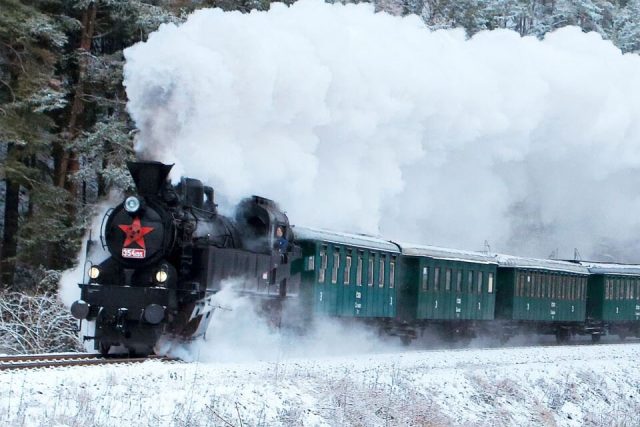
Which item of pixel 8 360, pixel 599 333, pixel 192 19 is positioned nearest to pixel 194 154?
pixel 192 19

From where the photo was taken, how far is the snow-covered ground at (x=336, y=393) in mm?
11750

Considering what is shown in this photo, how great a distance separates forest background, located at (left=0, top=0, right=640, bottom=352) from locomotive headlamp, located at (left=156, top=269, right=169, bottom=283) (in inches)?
246

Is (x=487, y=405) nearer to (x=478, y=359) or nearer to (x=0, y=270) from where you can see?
(x=478, y=359)

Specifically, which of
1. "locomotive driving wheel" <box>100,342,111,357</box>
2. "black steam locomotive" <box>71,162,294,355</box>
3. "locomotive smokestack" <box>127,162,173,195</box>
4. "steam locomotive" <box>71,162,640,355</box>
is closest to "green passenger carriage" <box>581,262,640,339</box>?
"steam locomotive" <box>71,162,640,355</box>

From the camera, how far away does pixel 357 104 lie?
23250mm

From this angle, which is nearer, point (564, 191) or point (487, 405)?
point (487, 405)

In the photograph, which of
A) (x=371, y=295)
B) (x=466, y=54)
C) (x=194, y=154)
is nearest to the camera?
(x=194, y=154)

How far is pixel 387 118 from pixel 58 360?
10.9 meters

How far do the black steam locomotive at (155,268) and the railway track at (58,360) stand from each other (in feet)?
0.81

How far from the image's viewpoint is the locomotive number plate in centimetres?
1623

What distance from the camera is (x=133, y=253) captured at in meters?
16.4

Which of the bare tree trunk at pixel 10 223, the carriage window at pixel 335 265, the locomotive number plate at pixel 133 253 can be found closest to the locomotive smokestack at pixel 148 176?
the locomotive number plate at pixel 133 253

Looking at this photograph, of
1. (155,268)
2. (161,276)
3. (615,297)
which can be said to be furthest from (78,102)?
(615,297)

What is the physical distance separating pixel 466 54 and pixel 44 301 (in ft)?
40.8
